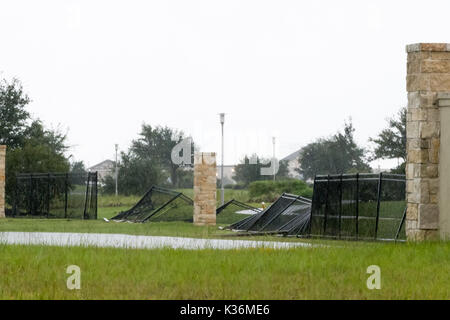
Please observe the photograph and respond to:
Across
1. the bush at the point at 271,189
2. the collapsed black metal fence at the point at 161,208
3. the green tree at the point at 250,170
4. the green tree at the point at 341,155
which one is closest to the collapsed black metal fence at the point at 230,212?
the collapsed black metal fence at the point at 161,208

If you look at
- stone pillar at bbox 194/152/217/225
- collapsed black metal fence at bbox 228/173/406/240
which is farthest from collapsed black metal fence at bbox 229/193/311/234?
stone pillar at bbox 194/152/217/225

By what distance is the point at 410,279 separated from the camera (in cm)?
955

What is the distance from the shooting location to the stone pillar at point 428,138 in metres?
14.7

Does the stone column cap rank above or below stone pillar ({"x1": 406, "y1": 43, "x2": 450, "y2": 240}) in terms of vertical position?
above

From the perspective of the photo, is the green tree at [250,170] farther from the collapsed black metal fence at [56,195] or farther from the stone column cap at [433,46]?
the stone column cap at [433,46]

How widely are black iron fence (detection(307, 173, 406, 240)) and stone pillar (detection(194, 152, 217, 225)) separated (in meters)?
6.88

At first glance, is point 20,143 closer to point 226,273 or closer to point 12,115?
point 12,115

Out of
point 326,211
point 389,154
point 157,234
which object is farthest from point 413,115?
point 389,154

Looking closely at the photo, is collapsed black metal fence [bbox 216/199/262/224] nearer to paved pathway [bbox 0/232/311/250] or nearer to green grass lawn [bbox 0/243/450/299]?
paved pathway [bbox 0/232/311/250]

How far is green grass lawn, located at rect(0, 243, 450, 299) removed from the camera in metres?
8.34

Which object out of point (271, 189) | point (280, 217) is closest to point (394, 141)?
point (271, 189)

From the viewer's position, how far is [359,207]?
17891 mm

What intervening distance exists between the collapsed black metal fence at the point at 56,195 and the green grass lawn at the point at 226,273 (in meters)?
18.8

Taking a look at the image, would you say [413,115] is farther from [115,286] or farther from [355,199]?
[115,286]
